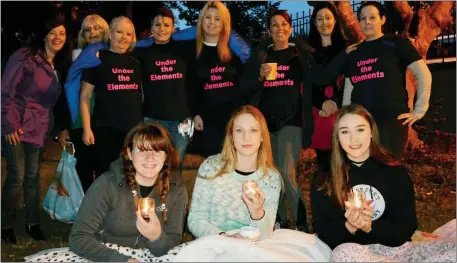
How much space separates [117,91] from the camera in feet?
20.6

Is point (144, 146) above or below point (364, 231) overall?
above

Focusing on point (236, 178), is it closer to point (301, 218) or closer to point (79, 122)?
point (301, 218)

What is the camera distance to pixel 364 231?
4836 mm

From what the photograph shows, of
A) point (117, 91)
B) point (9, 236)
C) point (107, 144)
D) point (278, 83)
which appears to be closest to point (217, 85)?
point (278, 83)

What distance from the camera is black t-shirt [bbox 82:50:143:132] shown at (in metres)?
6.27

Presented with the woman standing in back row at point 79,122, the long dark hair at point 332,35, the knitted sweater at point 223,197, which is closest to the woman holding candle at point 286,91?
the long dark hair at point 332,35

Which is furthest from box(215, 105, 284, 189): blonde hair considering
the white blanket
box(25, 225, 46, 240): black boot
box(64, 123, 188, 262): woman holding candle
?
box(25, 225, 46, 240): black boot

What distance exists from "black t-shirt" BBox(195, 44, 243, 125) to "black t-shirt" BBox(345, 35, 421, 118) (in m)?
1.35

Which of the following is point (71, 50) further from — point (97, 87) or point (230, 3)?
point (230, 3)

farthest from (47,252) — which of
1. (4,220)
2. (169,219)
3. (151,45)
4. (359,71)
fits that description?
(359,71)

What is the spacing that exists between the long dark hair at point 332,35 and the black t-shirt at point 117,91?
2049 mm

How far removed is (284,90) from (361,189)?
1691 millimetres

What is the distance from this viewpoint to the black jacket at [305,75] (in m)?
6.32

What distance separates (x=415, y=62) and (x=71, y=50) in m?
4.00
